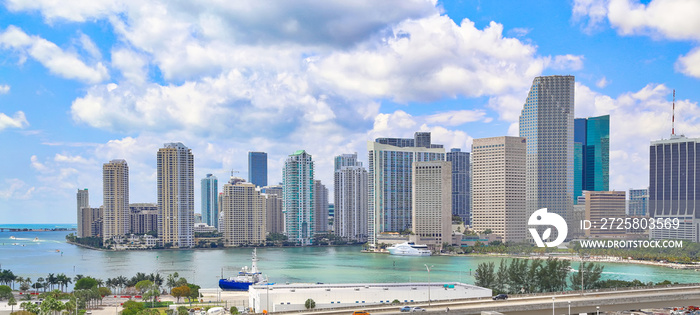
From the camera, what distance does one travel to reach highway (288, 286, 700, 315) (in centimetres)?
2479

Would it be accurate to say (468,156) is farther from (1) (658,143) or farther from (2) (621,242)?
(2) (621,242)

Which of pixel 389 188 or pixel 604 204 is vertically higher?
pixel 389 188

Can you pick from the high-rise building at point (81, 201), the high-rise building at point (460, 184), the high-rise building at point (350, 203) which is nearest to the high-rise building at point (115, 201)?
the high-rise building at point (81, 201)

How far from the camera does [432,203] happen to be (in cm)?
10275

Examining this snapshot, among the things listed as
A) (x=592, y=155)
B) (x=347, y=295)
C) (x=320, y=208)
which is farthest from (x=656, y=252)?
(x=320, y=208)

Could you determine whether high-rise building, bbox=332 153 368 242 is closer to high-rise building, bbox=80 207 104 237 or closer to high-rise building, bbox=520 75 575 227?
high-rise building, bbox=520 75 575 227

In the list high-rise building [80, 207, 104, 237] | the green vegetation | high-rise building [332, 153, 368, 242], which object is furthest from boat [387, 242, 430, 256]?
high-rise building [80, 207, 104, 237]

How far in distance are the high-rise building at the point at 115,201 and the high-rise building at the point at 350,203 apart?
4250 centimetres

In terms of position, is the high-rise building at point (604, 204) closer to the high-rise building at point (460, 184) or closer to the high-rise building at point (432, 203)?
the high-rise building at point (432, 203)

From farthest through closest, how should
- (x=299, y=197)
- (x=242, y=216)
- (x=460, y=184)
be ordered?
(x=460, y=184) < (x=299, y=197) < (x=242, y=216)

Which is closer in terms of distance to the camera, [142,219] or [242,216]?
[242,216]

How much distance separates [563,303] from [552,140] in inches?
3524

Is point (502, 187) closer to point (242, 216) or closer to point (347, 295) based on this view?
point (242, 216)

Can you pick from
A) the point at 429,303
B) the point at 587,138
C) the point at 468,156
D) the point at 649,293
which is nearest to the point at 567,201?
the point at 587,138
